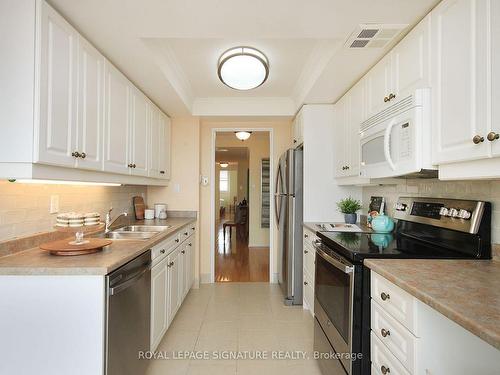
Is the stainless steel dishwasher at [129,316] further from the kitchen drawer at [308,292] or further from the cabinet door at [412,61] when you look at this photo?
the cabinet door at [412,61]

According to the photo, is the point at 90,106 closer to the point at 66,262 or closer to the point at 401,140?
the point at 66,262

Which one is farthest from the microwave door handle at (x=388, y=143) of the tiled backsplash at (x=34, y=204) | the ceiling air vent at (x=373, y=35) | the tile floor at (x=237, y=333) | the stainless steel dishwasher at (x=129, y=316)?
the tiled backsplash at (x=34, y=204)

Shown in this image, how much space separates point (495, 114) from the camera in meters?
1.07

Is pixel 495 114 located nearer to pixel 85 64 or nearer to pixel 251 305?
pixel 85 64

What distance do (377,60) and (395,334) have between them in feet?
5.91

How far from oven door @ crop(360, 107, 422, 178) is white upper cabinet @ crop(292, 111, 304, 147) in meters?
1.05

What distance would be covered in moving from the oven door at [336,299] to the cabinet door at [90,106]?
5.28 feet


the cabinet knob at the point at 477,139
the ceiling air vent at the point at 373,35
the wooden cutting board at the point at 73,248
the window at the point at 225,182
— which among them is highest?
the ceiling air vent at the point at 373,35

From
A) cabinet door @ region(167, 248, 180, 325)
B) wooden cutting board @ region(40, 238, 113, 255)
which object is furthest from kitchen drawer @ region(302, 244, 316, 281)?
wooden cutting board @ region(40, 238, 113, 255)

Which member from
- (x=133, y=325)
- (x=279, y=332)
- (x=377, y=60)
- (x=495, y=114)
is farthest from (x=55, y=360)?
(x=377, y=60)

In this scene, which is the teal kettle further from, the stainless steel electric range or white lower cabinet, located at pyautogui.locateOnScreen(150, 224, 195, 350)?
white lower cabinet, located at pyautogui.locateOnScreen(150, 224, 195, 350)

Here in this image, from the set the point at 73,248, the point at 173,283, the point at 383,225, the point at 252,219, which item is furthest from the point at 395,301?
the point at 252,219

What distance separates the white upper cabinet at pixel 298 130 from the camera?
10.2 feet

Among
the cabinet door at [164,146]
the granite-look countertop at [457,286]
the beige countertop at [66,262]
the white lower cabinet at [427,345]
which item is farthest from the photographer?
the cabinet door at [164,146]
